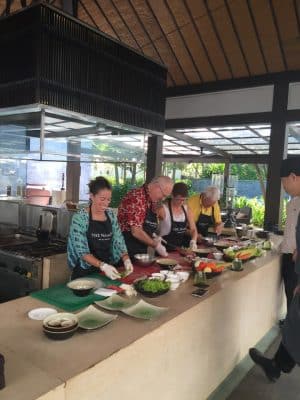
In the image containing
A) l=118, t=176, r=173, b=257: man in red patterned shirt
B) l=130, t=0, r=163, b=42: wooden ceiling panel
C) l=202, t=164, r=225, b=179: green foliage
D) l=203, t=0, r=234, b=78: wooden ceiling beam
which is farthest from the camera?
l=202, t=164, r=225, b=179: green foliage

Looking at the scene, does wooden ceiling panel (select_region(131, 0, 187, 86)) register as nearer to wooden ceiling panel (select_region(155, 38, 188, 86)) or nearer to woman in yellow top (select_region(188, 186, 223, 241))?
wooden ceiling panel (select_region(155, 38, 188, 86))

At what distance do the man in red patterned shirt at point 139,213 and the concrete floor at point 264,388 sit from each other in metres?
1.20

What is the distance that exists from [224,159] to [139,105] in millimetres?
5190

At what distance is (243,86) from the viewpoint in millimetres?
4711

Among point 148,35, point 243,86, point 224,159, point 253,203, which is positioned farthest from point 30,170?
point 253,203

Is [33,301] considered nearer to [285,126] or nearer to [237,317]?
[237,317]

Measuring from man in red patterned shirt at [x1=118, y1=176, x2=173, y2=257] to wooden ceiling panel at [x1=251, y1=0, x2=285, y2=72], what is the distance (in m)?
2.36

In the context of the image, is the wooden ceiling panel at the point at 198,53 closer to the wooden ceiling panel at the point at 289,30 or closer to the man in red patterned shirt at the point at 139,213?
the wooden ceiling panel at the point at 289,30

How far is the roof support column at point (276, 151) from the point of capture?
4.44 m

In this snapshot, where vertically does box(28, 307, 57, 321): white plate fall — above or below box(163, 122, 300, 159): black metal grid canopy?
below

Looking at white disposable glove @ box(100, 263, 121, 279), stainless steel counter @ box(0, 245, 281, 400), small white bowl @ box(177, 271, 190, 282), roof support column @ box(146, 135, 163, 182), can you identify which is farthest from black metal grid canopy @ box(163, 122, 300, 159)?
white disposable glove @ box(100, 263, 121, 279)

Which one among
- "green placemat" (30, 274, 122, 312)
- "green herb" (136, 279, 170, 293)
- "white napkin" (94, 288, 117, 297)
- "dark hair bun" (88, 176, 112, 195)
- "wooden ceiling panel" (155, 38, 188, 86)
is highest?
"wooden ceiling panel" (155, 38, 188, 86)

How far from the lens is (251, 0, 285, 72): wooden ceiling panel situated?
147 inches

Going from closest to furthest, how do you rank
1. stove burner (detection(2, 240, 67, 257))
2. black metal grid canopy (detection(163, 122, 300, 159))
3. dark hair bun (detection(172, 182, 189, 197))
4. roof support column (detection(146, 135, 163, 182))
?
stove burner (detection(2, 240, 67, 257))
dark hair bun (detection(172, 182, 189, 197))
roof support column (detection(146, 135, 163, 182))
black metal grid canopy (detection(163, 122, 300, 159))
